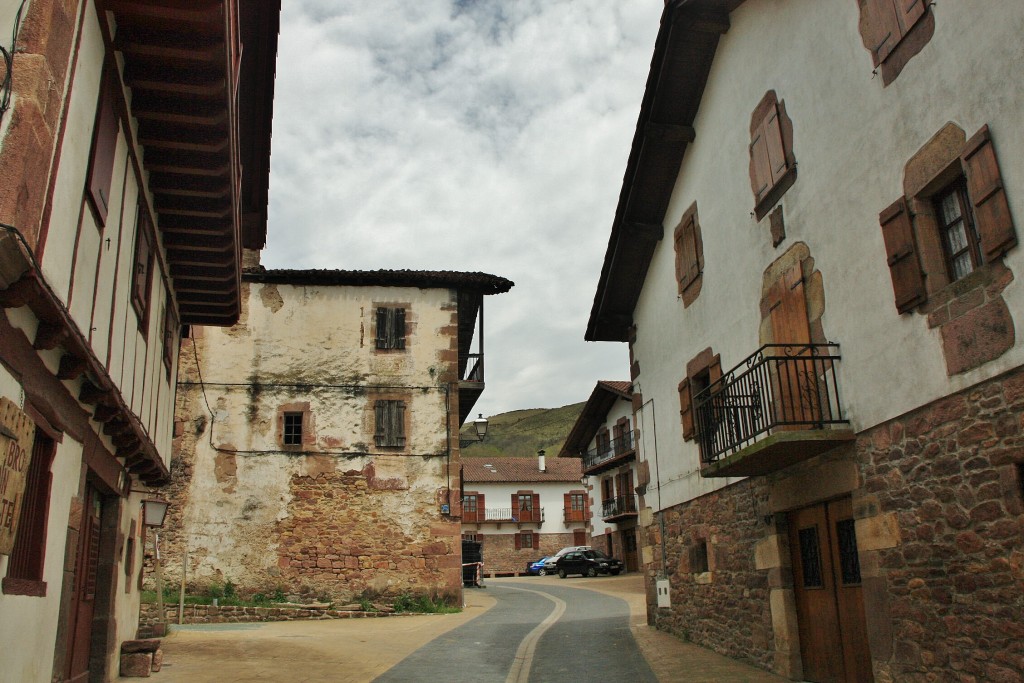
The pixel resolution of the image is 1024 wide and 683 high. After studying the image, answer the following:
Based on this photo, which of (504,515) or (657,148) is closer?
(657,148)

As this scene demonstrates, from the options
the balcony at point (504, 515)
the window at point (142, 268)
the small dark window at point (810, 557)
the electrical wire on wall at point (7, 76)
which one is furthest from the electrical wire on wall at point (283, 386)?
the balcony at point (504, 515)

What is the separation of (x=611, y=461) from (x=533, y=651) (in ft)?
84.0

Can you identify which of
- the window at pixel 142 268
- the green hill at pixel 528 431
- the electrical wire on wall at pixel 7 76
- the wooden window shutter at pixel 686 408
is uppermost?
the green hill at pixel 528 431

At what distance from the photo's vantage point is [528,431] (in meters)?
133

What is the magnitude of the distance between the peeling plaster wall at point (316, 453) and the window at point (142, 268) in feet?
35.7

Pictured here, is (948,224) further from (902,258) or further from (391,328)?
(391,328)

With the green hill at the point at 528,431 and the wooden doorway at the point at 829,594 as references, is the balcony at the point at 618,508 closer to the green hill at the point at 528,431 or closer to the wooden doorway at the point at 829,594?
the wooden doorway at the point at 829,594

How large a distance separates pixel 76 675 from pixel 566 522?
4584cm

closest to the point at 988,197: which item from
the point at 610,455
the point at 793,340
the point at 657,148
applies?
the point at 793,340

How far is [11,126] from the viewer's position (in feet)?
14.7

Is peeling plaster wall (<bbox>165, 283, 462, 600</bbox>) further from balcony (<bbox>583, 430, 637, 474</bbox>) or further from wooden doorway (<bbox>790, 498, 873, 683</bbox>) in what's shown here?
balcony (<bbox>583, 430, 637, 474</bbox>)

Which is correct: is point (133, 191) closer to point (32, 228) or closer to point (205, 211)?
point (205, 211)

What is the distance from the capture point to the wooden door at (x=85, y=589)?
8.00 meters

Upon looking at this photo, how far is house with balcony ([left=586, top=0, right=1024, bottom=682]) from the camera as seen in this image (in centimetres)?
614
